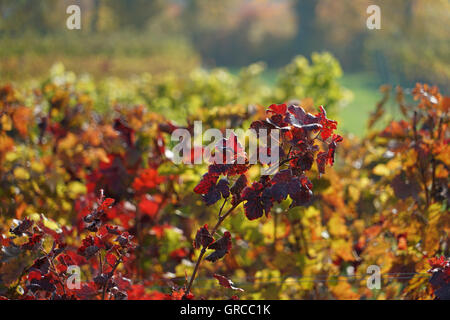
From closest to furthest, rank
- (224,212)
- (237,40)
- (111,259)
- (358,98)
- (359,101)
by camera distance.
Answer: (111,259), (224,212), (359,101), (358,98), (237,40)

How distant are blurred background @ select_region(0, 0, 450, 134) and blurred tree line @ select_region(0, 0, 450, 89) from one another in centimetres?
3

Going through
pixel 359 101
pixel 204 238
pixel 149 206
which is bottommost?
pixel 359 101

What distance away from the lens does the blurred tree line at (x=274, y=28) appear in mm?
9359

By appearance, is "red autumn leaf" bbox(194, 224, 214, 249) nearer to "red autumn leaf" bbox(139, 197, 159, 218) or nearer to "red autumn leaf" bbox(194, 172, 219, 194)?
"red autumn leaf" bbox(194, 172, 219, 194)

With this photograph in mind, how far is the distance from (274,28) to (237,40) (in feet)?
4.90

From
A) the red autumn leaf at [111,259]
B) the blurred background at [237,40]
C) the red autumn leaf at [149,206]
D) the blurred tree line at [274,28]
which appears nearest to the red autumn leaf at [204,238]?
the red autumn leaf at [111,259]

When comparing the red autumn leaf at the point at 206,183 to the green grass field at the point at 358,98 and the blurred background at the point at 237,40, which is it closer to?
the blurred background at the point at 237,40

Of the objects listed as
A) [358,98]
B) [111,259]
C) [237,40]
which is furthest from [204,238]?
[237,40]

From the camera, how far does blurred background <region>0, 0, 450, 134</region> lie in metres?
9.59

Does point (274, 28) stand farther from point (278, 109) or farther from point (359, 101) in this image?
point (278, 109)

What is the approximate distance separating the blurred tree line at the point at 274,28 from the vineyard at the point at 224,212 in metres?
6.12

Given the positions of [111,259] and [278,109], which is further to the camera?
[111,259]

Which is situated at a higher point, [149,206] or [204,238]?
[204,238]

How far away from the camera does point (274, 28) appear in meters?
20.7
